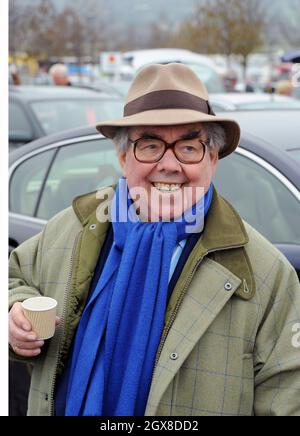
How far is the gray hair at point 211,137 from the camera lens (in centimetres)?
187

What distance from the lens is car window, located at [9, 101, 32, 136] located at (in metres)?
6.89

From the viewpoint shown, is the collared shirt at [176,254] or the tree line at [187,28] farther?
the tree line at [187,28]

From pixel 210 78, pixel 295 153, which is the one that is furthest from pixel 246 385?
pixel 210 78

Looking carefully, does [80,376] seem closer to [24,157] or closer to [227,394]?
[227,394]

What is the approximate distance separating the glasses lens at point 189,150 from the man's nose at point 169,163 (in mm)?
13

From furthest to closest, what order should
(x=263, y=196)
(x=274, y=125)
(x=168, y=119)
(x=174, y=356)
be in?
(x=274, y=125) < (x=263, y=196) < (x=168, y=119) < (x=174, y=356)

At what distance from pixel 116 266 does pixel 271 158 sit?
1.01m

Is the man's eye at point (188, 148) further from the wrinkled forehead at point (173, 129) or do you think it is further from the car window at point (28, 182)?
the car window at point (28, 182)

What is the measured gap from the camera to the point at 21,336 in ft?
5.82

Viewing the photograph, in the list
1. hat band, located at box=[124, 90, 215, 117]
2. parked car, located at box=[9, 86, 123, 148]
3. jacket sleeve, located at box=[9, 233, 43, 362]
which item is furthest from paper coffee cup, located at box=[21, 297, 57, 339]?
parked car, located at box=[9, 86, 123, 148]

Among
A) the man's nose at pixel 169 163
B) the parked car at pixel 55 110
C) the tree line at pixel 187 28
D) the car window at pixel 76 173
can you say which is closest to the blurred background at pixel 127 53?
the tree line at pixel 187 28

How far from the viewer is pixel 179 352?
165cm

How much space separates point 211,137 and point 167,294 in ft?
1.51

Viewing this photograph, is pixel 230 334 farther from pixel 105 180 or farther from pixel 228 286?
pixel 105 180
